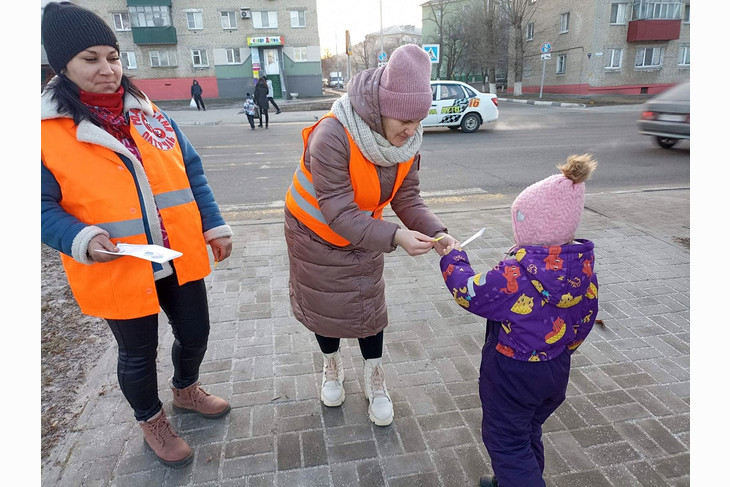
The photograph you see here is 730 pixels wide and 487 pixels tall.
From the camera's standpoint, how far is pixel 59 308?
12.2 feet

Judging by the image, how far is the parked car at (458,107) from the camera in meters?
13.4

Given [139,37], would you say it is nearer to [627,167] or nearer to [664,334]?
[627,167]

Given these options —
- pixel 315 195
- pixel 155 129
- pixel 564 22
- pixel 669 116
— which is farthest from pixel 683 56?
pixel 155 129

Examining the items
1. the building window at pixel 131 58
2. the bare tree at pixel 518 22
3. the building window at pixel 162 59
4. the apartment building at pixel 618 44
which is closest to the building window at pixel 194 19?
the building window at pixel 162 59

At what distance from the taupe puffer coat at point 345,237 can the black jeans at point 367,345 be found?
0.12 metres

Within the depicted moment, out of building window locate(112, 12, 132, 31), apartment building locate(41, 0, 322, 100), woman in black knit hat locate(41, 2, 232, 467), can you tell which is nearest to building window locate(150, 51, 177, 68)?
apartment building locate(41, 0, 322, 100)

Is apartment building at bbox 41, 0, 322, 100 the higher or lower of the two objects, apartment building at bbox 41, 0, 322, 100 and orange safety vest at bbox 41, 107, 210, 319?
the higher

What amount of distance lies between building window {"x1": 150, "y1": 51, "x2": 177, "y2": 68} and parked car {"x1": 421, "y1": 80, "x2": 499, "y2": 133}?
2895 centimetres

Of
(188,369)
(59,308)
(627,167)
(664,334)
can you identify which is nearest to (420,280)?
(664,334)

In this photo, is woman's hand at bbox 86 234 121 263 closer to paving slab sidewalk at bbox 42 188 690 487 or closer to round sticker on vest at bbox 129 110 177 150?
round sticker on vest at bbox 129 110 177 150

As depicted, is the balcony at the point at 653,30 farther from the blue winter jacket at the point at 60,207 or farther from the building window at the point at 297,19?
the blue winter jacket at the point at 60,207

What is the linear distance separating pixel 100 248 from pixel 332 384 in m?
1.42

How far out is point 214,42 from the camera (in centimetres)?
3500

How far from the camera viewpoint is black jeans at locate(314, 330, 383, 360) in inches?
96.3
